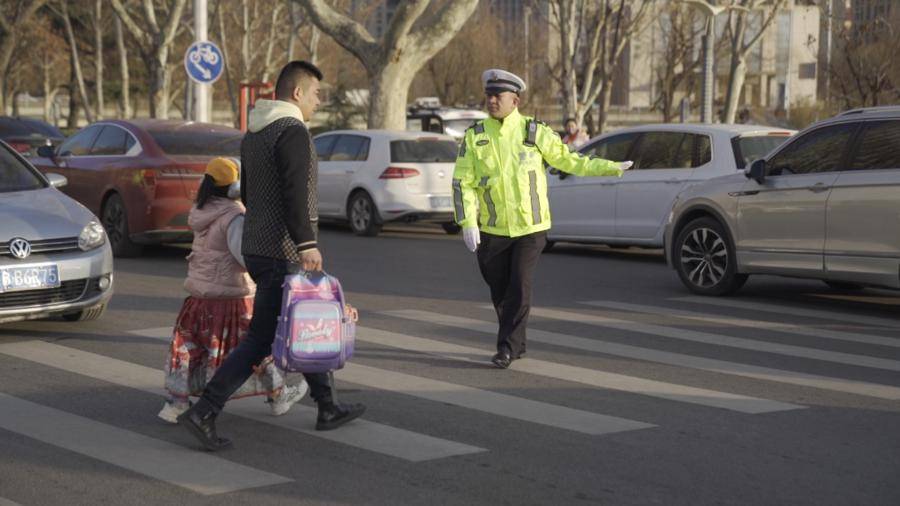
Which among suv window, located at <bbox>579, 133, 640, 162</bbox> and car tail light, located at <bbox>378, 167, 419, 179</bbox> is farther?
car tail light, located at <bbox>378, 167, 419, 179</bbox>

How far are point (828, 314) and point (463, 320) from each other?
3.10 m

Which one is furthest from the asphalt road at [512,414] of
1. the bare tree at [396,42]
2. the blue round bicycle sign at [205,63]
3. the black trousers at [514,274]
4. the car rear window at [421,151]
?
the bare tree at [396,42]

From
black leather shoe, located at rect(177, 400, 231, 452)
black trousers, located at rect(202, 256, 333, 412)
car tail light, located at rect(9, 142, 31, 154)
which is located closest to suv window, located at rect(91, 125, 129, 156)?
black trousers, located at rect(202, 256, 333, 412)

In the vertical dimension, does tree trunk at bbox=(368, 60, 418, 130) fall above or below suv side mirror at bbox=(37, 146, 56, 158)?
above

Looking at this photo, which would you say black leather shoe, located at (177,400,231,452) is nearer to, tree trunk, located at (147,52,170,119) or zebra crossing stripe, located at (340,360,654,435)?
zebra crossing stripe, located at (340,360,654,435)

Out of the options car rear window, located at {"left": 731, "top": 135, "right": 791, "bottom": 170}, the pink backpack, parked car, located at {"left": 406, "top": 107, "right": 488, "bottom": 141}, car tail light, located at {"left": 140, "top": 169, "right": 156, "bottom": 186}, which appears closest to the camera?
the pink backpack

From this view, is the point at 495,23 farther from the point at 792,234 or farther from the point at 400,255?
the point at 792,234

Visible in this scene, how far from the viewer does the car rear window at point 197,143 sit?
15.8 meters

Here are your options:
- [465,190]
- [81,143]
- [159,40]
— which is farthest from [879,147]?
[159,40]

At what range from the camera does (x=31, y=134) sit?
29.8m

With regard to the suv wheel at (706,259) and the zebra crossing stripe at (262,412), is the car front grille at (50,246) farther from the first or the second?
the suv wheel at (706,259)

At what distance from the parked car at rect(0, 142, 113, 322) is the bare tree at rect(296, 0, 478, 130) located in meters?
17.4

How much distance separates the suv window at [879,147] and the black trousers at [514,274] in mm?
3714

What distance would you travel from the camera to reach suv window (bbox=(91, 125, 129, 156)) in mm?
16094
